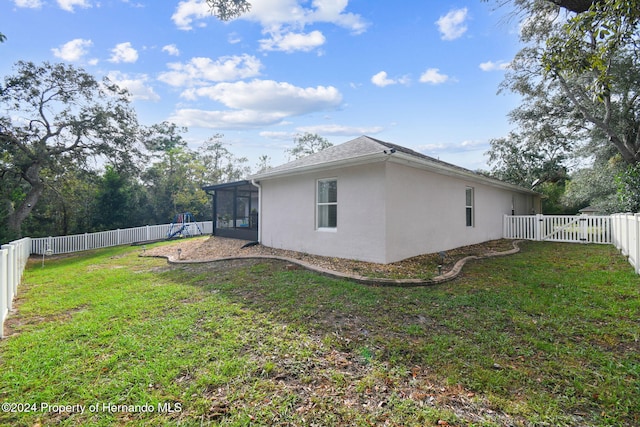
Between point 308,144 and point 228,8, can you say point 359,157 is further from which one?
point 308,144

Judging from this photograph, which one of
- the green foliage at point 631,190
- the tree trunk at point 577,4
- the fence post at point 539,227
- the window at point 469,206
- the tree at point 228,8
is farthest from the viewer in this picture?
the fence post at point 539,227

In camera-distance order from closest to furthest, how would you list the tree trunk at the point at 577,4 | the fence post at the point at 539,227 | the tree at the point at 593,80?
the tree trunk at the point at 577,4 < the tree at the point at 593,80 < the fence post at the point at 539,227

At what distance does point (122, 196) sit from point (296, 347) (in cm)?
1946

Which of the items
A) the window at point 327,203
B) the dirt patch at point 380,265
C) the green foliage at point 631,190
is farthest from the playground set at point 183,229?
the green foliage at point 631,190

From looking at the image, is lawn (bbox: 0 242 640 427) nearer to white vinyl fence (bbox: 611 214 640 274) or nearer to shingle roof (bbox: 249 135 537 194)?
white vinyl fence (bbox: 611 214 640 274)

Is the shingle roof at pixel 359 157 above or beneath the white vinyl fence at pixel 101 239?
above

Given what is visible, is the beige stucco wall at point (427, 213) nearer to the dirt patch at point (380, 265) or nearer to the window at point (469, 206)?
the window at point (469, 206)

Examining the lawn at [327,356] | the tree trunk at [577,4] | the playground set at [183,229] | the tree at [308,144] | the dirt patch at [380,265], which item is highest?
the tree at [308,144]

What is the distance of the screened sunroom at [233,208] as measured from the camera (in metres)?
13.5

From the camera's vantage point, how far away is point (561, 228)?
11805mm

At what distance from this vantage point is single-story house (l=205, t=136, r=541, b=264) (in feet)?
21.8

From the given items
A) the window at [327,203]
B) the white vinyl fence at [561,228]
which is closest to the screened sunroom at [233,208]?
the window at [327,203]

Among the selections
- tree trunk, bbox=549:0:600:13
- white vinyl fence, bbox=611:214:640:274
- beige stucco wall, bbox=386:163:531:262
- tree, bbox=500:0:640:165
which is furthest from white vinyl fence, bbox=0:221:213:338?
tree, bbox=500:0:640:165

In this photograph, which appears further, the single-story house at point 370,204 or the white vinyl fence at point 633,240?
the single-story house at point 370,204
